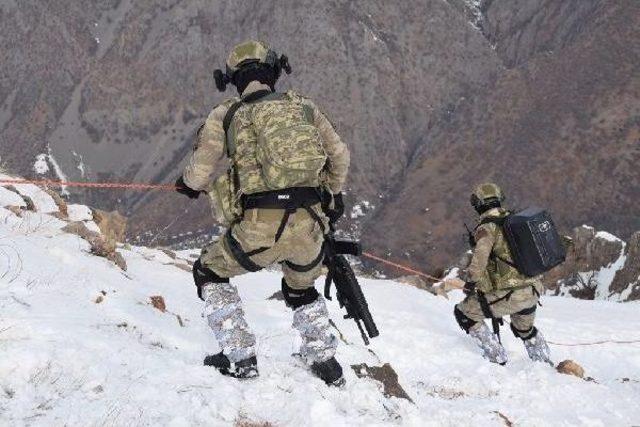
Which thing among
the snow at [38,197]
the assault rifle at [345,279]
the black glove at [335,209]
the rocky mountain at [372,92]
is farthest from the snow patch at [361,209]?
the black glove at [335,209]

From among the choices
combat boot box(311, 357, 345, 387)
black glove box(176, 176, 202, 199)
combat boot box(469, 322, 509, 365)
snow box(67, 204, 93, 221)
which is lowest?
combat boot box(469, 322, 509, 365)

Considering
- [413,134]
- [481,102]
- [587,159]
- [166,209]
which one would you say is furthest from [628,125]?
[166,209]

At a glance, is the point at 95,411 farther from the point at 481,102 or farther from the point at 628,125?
the point at 481,102

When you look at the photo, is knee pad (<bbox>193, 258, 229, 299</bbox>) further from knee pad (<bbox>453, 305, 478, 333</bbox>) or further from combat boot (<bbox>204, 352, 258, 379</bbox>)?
knee pad (<bbox>453, 305, 478, 333</bbox>)

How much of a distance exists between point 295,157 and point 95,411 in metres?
1.72

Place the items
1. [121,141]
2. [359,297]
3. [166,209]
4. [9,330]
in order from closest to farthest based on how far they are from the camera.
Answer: [9,330], [359,297], [166,209], [121,141]

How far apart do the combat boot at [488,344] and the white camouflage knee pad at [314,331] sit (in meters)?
3.30

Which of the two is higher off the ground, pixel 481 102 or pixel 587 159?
pixel 481 102

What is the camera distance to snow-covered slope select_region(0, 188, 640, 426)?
9.60 ft

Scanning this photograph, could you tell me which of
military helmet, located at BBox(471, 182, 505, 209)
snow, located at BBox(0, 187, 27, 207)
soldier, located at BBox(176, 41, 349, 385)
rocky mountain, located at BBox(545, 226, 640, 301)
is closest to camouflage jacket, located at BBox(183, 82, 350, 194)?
soldier, located at BBox(176, 41, 349, 385)

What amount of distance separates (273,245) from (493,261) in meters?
3.87

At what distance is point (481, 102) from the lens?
4544 cm

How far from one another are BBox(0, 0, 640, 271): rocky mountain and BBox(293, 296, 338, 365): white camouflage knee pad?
33.1m

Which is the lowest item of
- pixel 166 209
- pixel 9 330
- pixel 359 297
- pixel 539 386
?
pixel 539 386
